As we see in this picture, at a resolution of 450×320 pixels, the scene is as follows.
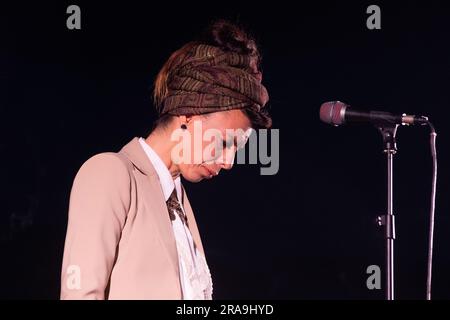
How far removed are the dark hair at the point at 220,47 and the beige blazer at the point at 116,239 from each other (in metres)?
0.26

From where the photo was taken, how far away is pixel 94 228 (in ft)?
5.10

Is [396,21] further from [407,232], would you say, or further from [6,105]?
[6,105]

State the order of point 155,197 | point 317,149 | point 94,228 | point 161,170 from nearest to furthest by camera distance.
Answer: point 94,228
point 155,197
point 161,170
point 317,149

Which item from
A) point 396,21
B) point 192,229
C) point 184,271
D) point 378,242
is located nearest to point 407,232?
point 378,242

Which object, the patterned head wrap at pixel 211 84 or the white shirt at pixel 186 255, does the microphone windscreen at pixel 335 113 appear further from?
the white shirt at pixel 186 255

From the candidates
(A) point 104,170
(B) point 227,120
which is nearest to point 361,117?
(B) point 227,120

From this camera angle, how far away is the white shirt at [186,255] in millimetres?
1758

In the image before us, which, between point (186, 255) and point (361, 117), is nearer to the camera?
point (186, 255)

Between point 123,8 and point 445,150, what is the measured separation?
169 centimetres

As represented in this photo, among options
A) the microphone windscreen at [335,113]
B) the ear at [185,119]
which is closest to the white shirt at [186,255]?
the ear at [185,119]

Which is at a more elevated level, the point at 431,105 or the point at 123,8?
the point at 123,8

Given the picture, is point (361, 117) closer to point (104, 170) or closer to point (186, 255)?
point (186, 255)

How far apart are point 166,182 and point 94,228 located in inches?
14.2

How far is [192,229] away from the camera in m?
2.04
